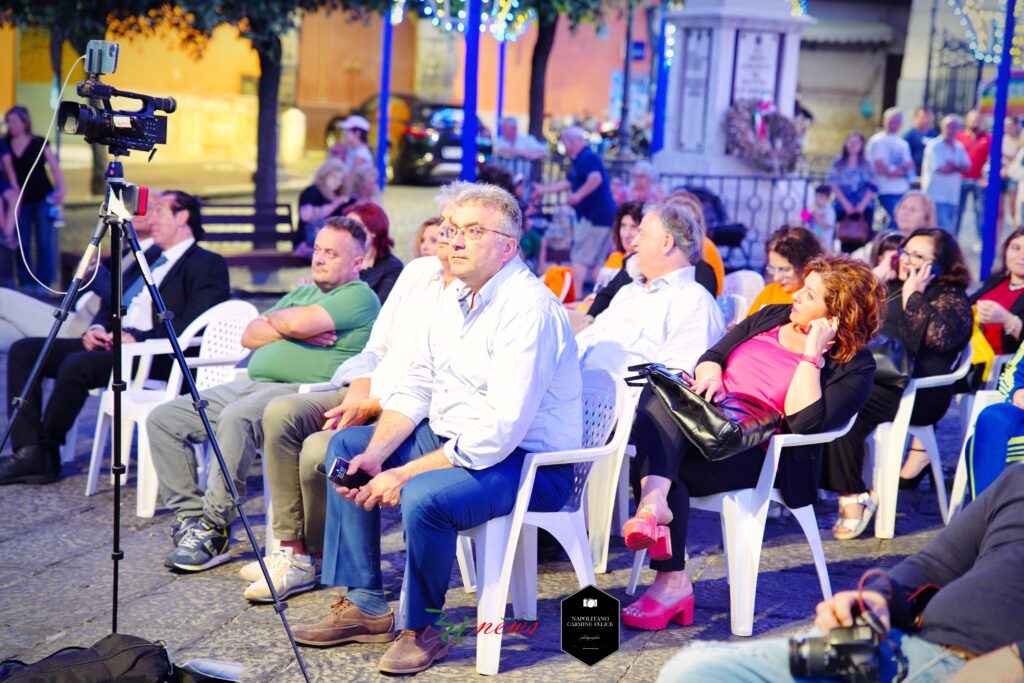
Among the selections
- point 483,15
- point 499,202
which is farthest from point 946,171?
point 499,202

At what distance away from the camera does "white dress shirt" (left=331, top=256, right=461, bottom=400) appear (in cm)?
466

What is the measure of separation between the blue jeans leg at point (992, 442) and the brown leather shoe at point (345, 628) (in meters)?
2.07

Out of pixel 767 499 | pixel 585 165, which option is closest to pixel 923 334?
pixel 767 499

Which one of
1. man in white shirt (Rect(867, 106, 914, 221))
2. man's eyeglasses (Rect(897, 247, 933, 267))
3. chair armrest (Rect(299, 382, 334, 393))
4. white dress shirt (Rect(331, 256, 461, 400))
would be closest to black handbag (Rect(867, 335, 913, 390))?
man's eyeglasses (Rect(897, 247, 933, 267))

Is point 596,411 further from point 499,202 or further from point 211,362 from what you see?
point 211,362

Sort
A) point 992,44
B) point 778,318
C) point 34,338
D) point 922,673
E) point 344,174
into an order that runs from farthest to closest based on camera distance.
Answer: point 344,174 < point 992,44 < point 34,338 < point 778,318 < point 922,673

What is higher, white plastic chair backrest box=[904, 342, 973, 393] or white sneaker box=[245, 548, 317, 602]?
white plastic chair backrest box=[904, 342, 973, 393]

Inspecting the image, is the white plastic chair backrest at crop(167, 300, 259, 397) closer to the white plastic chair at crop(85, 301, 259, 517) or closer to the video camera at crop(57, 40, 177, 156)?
the white plastic chair at crop(85, 301, 259, 517)

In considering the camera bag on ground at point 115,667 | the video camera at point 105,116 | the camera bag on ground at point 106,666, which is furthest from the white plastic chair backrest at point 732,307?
the camera bag on ground at point 106,666

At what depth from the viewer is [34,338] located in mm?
6375

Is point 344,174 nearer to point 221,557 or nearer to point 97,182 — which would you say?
point 221,557

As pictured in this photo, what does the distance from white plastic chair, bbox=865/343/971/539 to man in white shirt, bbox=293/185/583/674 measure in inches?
76.1

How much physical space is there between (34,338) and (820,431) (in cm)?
376

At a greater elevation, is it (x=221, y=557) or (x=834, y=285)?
(x=834, y=285)
